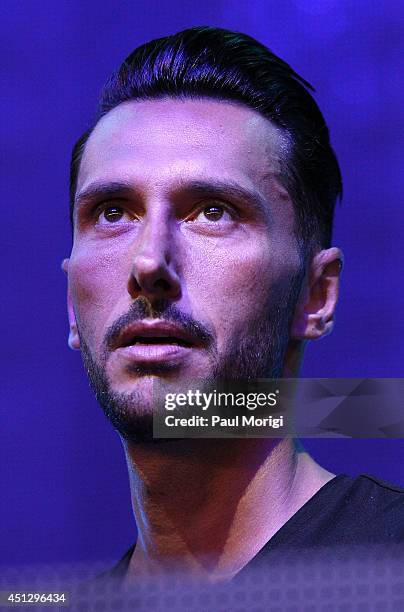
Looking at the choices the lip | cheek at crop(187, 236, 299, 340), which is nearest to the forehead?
cheek at crop(187, 236, 299, 340)

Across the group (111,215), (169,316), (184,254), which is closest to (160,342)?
(169,316)

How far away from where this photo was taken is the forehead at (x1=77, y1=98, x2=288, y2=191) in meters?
1.56

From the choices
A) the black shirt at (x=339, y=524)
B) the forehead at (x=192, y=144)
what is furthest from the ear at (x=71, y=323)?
the black shirt at (x=339, y=524)

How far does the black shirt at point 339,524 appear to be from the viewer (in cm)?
152

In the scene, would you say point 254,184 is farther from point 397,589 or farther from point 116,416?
point 397,589

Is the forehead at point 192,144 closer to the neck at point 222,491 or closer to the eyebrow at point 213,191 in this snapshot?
the eyebrow at point 213,191

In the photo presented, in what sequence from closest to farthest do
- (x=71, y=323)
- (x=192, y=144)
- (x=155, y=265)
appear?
(x=155, y=265) < (x=192, y=144) < (x=71, y=323)

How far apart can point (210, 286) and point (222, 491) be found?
0.35 metres

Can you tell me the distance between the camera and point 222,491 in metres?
1.55

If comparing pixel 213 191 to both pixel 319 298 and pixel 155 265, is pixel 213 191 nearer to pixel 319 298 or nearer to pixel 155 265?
pixel 155 265

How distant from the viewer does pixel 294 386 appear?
5.29 ft

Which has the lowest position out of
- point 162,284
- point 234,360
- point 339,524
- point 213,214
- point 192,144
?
point 339,524

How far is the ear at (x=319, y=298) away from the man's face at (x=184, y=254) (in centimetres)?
3

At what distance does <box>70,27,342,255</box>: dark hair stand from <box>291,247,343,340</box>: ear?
3 cm
